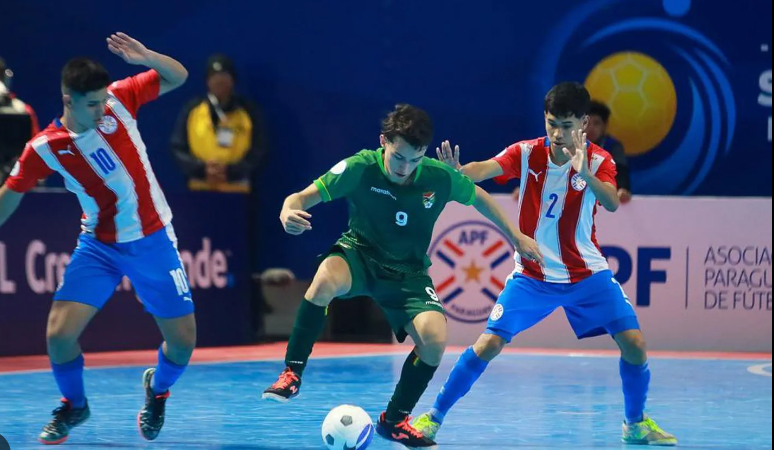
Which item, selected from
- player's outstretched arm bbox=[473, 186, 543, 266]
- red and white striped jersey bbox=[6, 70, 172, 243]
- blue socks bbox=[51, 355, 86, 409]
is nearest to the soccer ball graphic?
player's outstretched arm bbox=[473, 186, 543, 266]

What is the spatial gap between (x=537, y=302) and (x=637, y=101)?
7095 mm

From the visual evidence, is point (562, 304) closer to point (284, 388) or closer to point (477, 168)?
point (477, 168)

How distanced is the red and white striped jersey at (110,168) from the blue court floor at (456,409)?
124cm

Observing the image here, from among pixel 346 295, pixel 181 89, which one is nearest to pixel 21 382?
pixel 346 295

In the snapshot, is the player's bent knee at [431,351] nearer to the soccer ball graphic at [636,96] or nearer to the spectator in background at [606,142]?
the spectator in background at [606,142]

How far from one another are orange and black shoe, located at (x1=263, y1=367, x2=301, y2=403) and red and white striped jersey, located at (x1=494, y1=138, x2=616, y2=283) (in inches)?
59.6

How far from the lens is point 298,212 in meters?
6.38

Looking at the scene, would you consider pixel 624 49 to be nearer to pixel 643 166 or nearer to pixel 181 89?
pixel 643 166

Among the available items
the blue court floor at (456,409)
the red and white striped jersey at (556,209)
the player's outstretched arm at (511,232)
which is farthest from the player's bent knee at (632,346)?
the player's outstretched arm at (511,232)

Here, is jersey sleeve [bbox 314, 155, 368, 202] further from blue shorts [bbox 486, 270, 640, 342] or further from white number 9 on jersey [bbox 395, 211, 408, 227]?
blue shorts [bbox 486, 270, 640, 342]

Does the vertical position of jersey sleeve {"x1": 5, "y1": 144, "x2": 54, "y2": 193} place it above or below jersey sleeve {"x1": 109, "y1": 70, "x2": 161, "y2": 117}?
below

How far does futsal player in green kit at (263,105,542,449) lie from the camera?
688cm

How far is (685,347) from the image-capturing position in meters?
12.2

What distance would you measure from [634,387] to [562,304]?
64 cm
